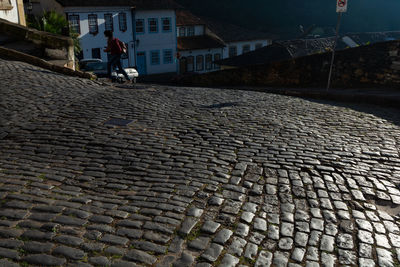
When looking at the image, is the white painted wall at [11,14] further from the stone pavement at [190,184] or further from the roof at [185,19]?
the roof at [185,19]

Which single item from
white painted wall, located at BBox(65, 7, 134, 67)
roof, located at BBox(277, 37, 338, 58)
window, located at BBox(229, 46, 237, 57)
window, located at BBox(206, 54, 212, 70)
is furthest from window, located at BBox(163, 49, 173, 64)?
roof, located at BBox(277, 37, 338, 58)

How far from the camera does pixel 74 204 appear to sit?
16.4ft

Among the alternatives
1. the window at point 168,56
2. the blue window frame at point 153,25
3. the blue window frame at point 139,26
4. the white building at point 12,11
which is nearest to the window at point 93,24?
the blue window frame at point 139,26

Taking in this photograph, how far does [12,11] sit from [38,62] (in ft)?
17.7

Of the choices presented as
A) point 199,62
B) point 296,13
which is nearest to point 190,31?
point 199,62

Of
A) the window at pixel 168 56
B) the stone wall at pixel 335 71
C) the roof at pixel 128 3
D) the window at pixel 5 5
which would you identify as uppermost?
the roof at pixel 128 3

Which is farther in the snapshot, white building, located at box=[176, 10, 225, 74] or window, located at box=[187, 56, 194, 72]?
window, located at box=[187, 56, 194, 72]

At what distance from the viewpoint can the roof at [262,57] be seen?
3250cm

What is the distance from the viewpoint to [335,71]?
1584 cm

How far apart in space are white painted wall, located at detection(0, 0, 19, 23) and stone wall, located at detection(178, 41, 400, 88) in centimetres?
865

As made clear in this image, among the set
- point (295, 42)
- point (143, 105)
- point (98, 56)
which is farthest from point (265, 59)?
point (143, 105)

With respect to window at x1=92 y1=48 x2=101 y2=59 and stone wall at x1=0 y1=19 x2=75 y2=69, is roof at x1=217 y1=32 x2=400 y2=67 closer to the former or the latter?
window at x1=92 y1=48 x2=101 y2=59

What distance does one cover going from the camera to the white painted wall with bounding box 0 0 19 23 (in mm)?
17047

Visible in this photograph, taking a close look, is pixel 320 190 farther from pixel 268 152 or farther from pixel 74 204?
pixel 74 204
